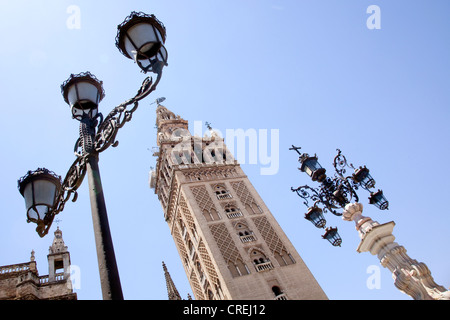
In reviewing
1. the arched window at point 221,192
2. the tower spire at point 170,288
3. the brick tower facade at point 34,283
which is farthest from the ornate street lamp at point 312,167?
the tower spire at point 170,288

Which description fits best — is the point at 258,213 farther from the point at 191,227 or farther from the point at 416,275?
the point at 416,275

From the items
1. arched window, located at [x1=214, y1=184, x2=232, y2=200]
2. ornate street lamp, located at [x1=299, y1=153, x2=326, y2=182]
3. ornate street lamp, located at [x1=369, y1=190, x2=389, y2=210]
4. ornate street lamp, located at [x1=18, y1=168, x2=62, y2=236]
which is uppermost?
arched window, located at [x1=214, y1=184, x2=232, y2=200]

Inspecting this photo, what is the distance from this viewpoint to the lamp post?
4.40 meters

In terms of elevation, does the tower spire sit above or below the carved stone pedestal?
above

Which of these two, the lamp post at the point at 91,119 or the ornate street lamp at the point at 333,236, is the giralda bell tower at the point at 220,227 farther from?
the lamp post at the point at 91,119

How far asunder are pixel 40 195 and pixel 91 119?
117 centimetres

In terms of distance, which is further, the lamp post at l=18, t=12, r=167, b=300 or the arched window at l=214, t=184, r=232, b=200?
the arched window at l=214, t=184, r=232, b=200

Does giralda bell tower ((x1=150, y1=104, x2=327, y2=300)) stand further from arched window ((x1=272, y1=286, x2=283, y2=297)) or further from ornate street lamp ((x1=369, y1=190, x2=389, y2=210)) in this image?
ornate street lamp ((x1=369, y1=190, x2=389, y2=210))

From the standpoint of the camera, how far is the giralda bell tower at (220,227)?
24.4 metres

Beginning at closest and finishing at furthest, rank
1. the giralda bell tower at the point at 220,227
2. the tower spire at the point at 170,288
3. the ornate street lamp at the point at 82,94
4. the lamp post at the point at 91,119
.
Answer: the lamp post at the point at 91,119
the ornate street lamp at the point at 82,94
the giralda bell tower at the point at 220,227
the tower spire at the point at 170,288

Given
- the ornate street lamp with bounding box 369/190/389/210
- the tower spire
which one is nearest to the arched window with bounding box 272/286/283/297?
the tower spire
